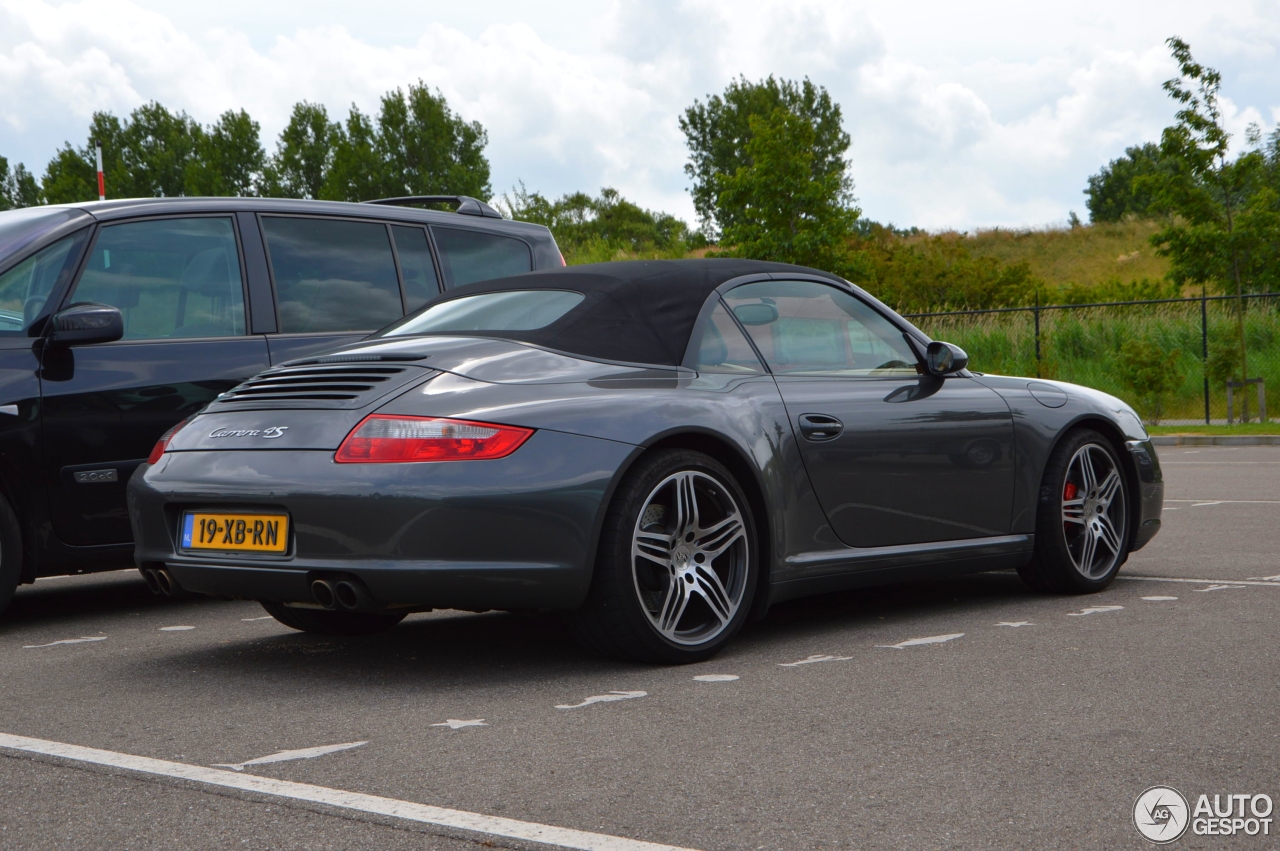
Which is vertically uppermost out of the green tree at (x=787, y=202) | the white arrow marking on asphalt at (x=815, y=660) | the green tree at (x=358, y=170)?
the green tree at (x=358, y=170)

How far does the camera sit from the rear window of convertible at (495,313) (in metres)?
5.07

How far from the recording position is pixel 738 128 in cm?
6381

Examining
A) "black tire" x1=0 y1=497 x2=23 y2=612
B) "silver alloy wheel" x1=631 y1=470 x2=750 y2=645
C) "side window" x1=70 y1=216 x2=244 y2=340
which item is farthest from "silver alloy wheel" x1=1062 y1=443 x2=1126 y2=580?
"black tire" x1=0 y1=497 x2=23 y2=612

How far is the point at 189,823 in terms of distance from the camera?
2.98 metres

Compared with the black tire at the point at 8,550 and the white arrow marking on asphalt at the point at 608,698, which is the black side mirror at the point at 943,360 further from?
the black tire at the point at 8,550

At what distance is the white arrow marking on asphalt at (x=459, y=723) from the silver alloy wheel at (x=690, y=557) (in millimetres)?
752

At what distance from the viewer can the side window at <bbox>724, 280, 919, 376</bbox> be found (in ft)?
17.5

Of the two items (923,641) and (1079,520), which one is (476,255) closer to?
(1079,520)

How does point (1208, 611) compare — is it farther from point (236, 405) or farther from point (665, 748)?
point (236, 405)

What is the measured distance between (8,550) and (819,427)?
3.12m

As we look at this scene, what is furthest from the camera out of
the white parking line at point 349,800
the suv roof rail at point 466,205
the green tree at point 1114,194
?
the green tree at point 1114,194

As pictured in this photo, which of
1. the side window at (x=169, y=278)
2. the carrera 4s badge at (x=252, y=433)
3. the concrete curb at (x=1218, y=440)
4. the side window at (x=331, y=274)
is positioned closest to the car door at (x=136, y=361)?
the side window at (x=169, y=278)

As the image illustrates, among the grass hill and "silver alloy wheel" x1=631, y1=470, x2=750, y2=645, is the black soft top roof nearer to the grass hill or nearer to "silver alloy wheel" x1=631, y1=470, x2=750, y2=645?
"silver alloy wheel" x1=631, y1=470, x2=750, y2=645

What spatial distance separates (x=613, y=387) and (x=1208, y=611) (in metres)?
2.57
